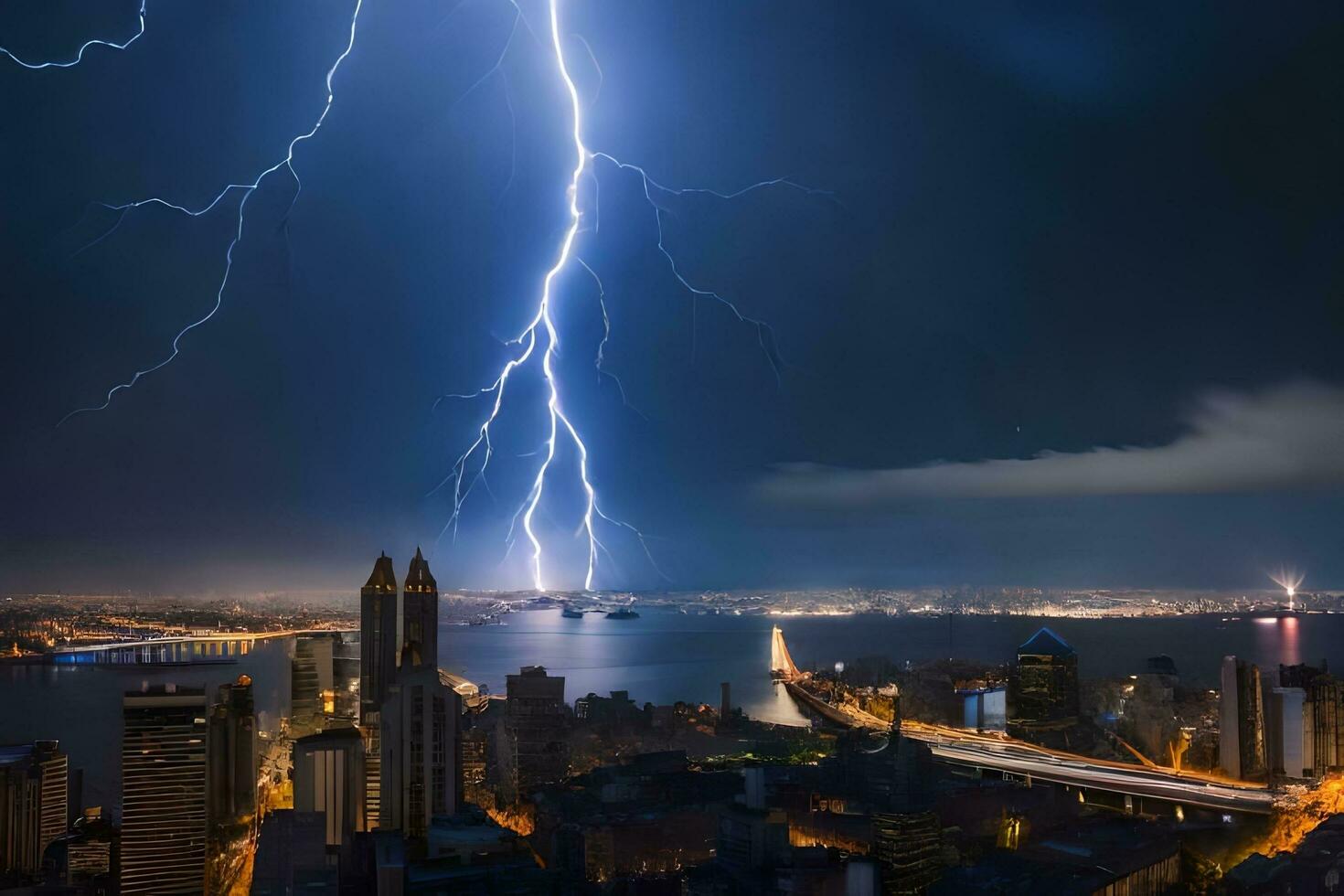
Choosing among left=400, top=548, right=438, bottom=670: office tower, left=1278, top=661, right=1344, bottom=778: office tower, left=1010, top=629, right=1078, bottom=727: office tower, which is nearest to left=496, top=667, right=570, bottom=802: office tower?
left=400, top=548, right=438, bottom=670: office tower

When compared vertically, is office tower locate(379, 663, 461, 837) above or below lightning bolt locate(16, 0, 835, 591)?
below

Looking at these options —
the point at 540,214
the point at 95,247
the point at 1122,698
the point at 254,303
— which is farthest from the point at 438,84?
the point at 1122,698

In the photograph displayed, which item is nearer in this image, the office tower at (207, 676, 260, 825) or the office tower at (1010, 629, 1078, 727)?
the office tower at (207, 676, 260, 825)

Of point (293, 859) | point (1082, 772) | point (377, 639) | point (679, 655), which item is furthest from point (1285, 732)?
point (679, 655)

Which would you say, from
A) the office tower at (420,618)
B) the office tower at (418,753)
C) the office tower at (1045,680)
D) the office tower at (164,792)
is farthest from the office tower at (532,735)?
the office tower at (1045,680)

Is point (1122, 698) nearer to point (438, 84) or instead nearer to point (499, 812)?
point (499, 812)

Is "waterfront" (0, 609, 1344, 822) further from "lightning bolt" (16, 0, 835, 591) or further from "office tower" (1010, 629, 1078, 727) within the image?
"lightning bolt" (16, 0, 835, 591)
